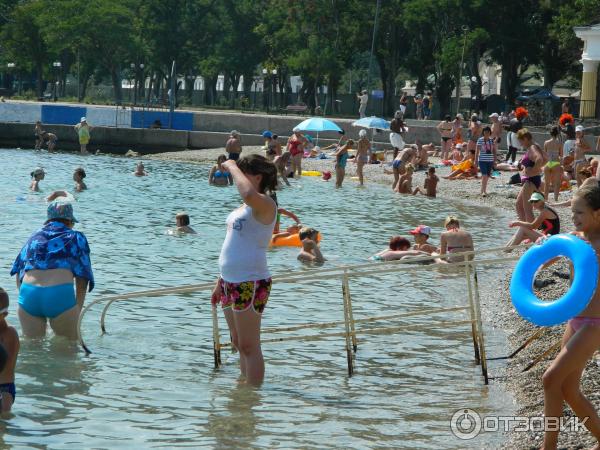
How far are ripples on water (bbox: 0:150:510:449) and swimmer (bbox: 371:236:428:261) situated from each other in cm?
32

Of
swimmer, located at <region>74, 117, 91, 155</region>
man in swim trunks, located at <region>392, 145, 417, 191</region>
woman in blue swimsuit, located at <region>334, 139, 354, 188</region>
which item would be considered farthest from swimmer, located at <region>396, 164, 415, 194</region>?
swimmer, located at <region>74, 117, 91, 155</region>

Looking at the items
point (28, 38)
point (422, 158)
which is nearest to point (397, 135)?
point (422, 158)

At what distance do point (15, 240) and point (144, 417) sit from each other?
10.7 metres

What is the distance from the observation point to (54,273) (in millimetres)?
8031

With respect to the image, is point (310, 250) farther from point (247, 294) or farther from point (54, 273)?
point (247, 294)

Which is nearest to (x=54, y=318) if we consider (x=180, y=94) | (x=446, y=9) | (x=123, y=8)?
(x=446, y=9)

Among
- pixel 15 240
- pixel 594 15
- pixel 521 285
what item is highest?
pixel 594 15

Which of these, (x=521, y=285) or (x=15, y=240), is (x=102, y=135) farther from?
(x=521, y=285)

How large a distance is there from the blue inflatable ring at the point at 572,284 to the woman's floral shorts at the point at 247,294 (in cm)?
160

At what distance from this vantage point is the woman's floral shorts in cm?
667

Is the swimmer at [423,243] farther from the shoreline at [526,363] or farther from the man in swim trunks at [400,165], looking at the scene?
the man in swim trunks at [400,165]

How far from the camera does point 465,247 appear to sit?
13875 millimetres

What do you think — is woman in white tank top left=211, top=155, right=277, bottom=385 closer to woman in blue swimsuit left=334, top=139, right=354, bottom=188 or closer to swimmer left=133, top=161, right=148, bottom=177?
woman in blue swimsuit left=334, top=139, right=354, bottom=188

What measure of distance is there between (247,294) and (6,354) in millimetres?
1840
